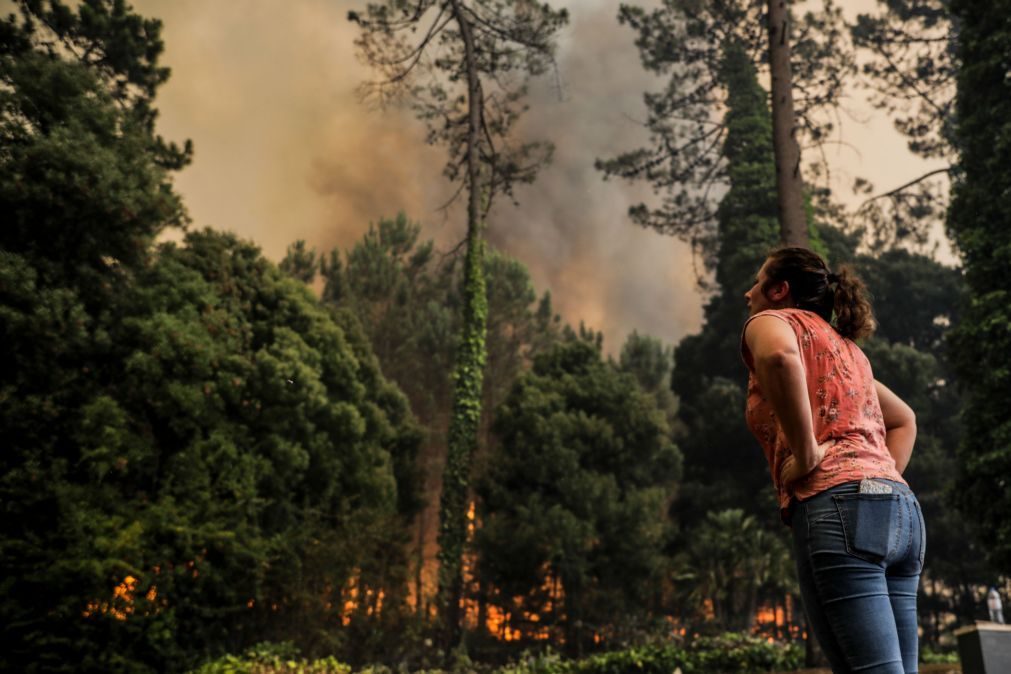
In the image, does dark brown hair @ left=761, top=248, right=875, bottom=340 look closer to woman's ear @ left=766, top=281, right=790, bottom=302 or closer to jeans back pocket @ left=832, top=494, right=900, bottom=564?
woman's ear @ left=766, top=281, right=790, bottom=302

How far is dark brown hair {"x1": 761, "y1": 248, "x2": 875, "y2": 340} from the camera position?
2061 millimetres

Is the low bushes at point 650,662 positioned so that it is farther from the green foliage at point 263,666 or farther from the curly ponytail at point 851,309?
the curly ponytail at point 851,309

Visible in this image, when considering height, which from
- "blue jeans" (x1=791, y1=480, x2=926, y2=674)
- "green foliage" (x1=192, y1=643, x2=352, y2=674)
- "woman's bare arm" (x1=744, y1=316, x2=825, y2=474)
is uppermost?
"woman's bare arm" (x1=744, y1=316, x2=825, y2=474)

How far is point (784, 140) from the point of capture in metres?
9.35

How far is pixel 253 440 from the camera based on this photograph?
14070 mm

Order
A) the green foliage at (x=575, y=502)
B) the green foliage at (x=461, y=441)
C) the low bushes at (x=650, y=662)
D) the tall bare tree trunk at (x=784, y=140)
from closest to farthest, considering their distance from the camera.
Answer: the tall bare tree trunk at (x=784, y=140) → the low bushes at (x=650, y=662) → the green foliage at (x=461, y=441) → the green foliage at (x=575, y=502)

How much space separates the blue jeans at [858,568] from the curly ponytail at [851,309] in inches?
19.2

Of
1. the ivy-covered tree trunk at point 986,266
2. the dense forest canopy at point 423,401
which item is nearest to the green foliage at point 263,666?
the dense forest canopy at point 423,401

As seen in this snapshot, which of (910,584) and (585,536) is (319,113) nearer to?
(585,536)

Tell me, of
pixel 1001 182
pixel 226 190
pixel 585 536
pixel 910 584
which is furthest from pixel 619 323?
pixel 910 584

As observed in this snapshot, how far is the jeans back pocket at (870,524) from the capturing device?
5.38 feet

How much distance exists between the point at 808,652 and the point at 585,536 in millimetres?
9371

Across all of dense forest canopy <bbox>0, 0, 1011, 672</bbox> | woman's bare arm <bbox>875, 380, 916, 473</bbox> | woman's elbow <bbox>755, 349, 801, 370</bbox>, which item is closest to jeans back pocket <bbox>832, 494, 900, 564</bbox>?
woman's elbow <bbox>755, 349, 801, 370</bbox>

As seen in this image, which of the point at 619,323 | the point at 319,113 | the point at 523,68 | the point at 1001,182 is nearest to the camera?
the point at 1001,182
